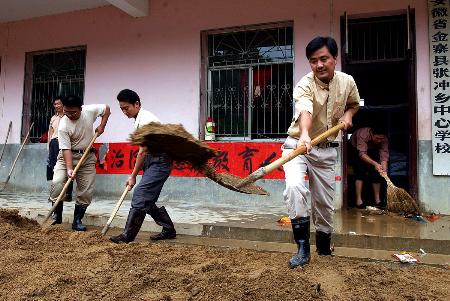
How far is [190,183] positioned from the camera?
23.8 ft

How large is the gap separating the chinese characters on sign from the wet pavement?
0.90 metres

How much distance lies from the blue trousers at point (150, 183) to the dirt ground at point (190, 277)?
59 cm

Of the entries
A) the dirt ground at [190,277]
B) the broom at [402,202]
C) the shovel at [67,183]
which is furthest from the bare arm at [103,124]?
the broom at [402,202]

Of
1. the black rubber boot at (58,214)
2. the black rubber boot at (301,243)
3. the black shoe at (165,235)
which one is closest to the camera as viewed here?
the black rubber boot at (301,243)

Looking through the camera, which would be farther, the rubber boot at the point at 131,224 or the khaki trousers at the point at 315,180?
the rubber boot at the point at 131,224

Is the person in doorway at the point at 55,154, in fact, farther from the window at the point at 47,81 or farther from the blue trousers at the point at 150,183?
the blue trousers at the point at 150,183

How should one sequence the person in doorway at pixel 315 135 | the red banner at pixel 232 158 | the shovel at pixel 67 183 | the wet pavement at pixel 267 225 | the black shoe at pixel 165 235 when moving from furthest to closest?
the red banner at pixel 232 158 → the shovel at pixel 67 183 → the black shoe at pixel 165 235 → the wet pavement at pixel 267 225 → the person in doorway at pixel 315 135

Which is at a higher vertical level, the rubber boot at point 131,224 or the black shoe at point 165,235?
the rubber boot at point 131,224

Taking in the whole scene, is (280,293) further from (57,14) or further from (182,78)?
(57,14)

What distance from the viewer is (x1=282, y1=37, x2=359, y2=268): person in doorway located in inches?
115

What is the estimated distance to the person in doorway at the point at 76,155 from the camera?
488 cm

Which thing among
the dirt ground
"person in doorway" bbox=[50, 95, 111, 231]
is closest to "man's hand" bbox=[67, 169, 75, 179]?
"person in doorway" bbox=[50, 95, 111, 231]

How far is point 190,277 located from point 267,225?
91.4 inches

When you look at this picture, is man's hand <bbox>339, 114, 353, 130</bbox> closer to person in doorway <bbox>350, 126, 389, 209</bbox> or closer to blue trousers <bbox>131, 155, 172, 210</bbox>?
blue trousers <bbox>131, 155, 172, 210</bbox>
